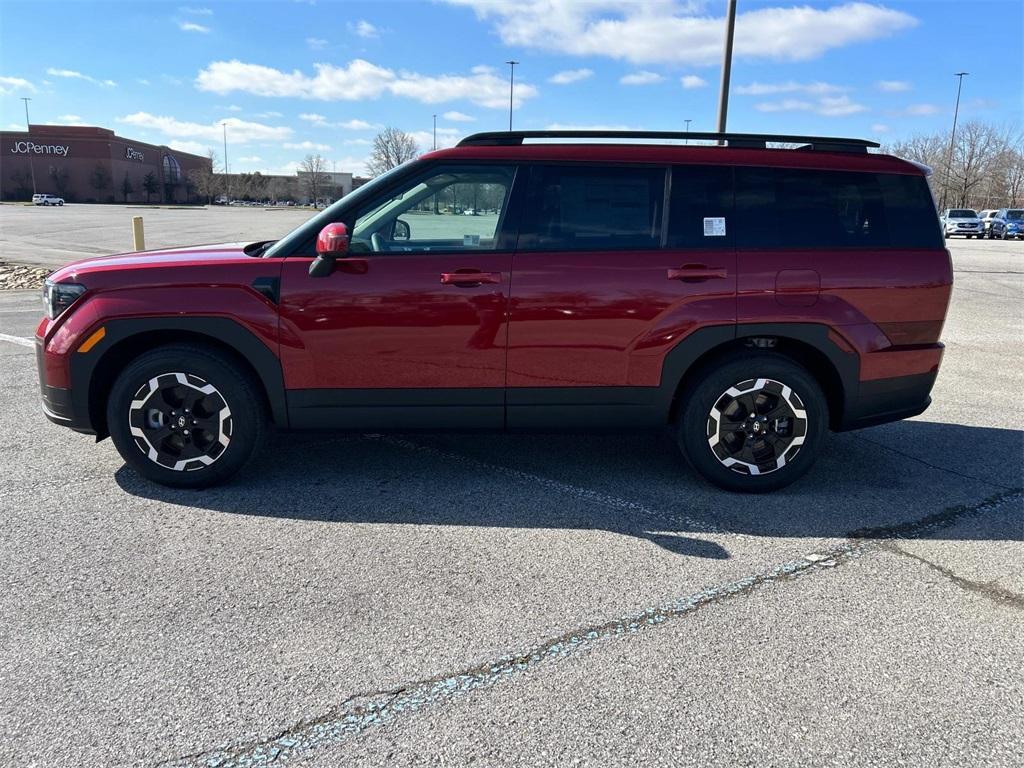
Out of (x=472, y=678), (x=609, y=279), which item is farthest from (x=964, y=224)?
(x=472, y=678)

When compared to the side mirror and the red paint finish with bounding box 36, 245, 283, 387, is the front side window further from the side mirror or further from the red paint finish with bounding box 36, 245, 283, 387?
the red paint finish with bounding box 36, 245, 283, 387

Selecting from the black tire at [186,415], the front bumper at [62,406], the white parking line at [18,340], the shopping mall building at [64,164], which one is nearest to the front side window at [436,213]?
the black tire at [186,415]

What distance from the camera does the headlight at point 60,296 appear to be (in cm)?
404

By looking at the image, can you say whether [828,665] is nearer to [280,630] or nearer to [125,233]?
[280,630]

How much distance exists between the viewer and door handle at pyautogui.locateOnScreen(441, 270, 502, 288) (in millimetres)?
3951

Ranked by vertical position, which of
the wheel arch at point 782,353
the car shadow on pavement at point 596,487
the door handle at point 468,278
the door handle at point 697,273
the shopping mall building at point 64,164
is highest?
the shopping mall building at point 64,164

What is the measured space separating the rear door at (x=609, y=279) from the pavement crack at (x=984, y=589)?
5.07 feet

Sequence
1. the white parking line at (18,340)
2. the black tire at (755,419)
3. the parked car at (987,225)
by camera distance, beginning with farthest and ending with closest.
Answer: the parked car at (987,225) < the white parking line at (18,340) < the black tire at (755,419)

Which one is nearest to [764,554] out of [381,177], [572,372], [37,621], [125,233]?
[572,372]

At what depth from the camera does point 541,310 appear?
157 inches

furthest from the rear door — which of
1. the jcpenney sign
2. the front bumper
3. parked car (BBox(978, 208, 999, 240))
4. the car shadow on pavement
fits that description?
the jcpenney sign

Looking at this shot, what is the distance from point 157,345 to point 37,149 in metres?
110

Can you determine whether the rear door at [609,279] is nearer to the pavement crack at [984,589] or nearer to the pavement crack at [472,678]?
the pavement crack at [472,678]

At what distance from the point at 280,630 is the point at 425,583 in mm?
638
